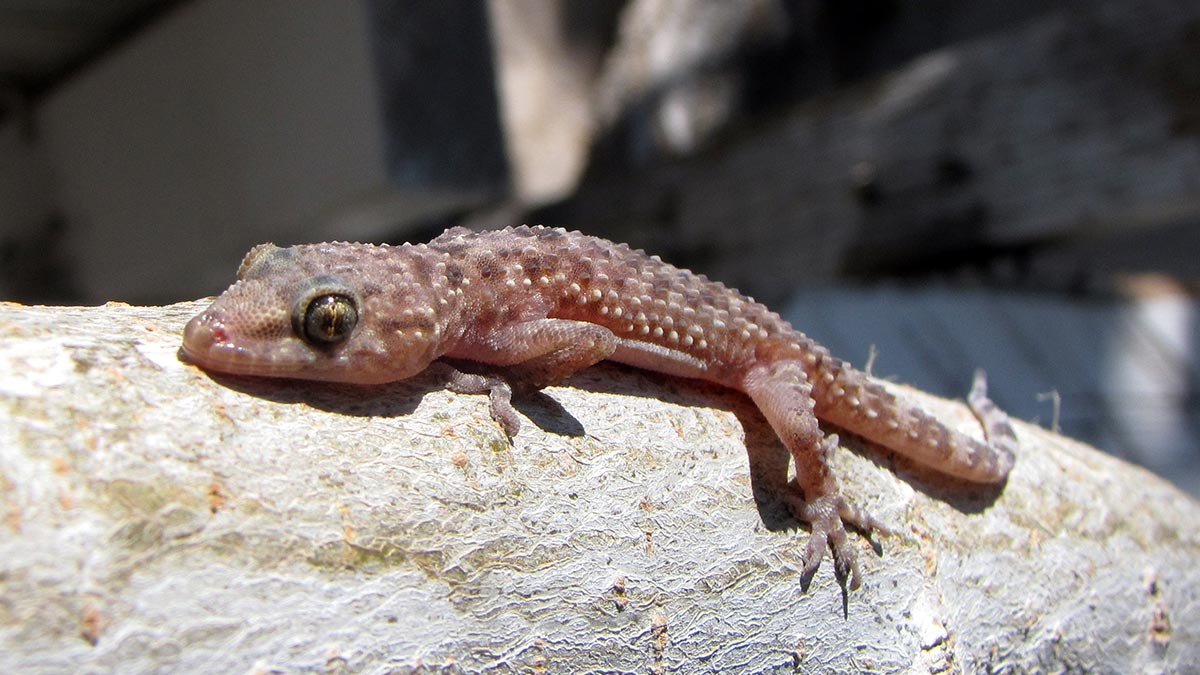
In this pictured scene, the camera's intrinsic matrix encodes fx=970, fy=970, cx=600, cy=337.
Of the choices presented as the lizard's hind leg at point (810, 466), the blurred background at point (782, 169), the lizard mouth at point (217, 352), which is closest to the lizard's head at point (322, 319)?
the lizard mouth at point (217, 352)

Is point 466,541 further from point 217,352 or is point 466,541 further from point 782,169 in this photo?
point 782,169

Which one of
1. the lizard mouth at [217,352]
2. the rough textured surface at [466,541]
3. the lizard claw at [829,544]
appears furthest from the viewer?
the lizard claw at [829,544]

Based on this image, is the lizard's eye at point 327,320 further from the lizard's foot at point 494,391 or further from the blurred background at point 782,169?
the blurred background at point 782,169

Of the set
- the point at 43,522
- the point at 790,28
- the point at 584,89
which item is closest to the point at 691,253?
the point at 790,28

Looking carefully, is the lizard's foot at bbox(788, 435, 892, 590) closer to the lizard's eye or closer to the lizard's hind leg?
the lizard's hind leg

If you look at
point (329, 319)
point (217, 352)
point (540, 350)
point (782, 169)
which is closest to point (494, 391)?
point (540, 350)

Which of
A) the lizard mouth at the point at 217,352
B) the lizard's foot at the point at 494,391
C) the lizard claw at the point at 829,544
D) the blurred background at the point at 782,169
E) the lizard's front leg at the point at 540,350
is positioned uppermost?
the blurred background at the point at 782,169

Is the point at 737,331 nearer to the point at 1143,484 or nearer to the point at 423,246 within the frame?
the point at 423,246
